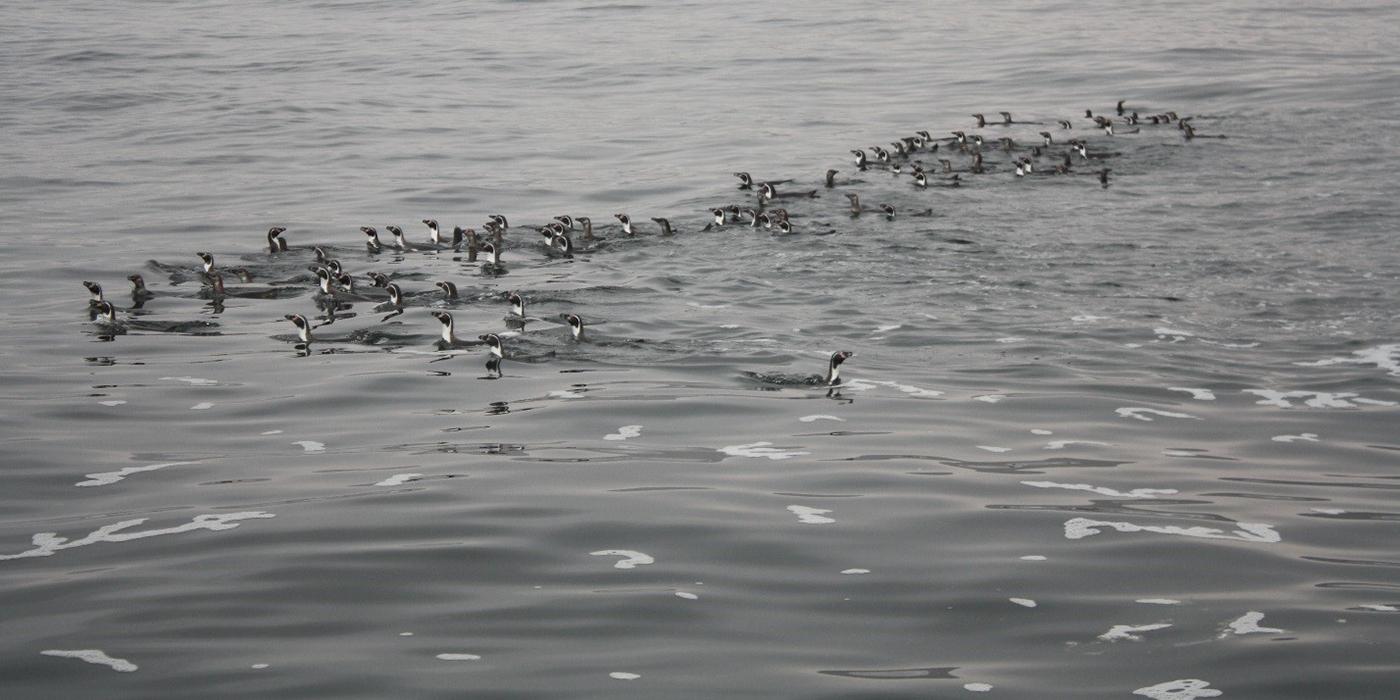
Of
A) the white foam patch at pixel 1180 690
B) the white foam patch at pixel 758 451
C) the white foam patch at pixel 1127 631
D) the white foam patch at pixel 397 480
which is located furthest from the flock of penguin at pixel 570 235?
the white foam patch at pixel 1180 690

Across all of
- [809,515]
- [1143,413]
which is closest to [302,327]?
[809,515]

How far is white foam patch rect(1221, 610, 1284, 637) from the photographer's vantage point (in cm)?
826

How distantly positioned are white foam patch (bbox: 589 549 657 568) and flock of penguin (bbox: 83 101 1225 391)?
202 inches

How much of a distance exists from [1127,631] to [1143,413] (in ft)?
17.0

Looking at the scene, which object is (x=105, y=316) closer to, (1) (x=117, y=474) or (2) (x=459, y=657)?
(1) (x=117, y=474)

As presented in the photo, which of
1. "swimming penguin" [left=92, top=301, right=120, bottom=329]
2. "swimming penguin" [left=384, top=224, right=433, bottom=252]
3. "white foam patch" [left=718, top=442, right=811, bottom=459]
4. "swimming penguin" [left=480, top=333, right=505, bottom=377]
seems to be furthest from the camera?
"swimming penguin" [left=384, top=224, right=433, bottom=252]

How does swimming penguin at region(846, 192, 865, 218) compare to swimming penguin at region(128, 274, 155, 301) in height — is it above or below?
above

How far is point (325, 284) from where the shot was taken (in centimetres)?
1877

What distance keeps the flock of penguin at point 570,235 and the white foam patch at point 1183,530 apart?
455cm

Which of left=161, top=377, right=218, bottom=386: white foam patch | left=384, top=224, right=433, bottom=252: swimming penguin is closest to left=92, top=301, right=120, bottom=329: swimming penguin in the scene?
left=161, top=377, right=218, bottom=386: white foam patch

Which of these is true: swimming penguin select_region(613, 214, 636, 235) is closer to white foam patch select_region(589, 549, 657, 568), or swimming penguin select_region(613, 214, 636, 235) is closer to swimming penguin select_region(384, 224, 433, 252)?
swimming penguin select_region(384, 224, 433, 252)

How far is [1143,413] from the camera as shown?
Answer: 43.1 ft

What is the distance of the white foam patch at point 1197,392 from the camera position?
13.6 metres

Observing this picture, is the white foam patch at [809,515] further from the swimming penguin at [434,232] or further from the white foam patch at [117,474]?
the swimming penguin at [434,232]
